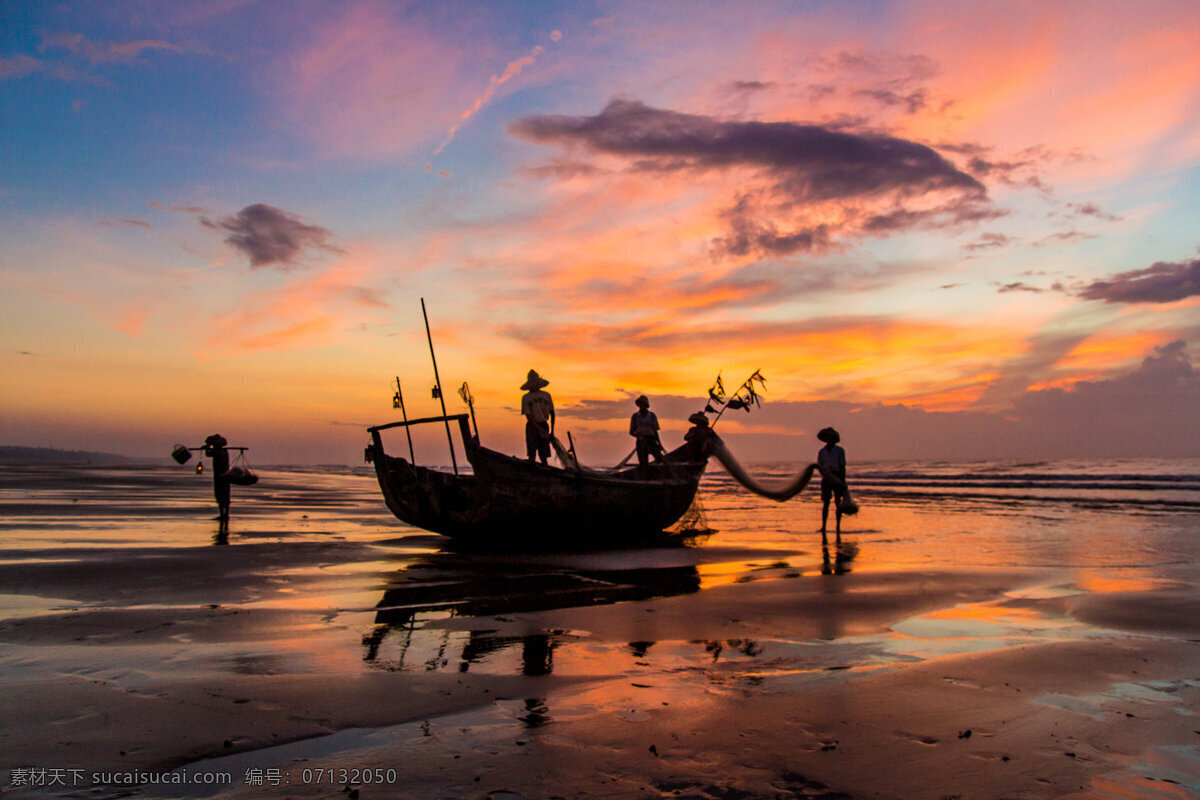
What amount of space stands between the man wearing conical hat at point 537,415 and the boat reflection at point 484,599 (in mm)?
2489

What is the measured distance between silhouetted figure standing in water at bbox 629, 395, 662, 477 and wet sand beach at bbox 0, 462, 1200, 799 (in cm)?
477

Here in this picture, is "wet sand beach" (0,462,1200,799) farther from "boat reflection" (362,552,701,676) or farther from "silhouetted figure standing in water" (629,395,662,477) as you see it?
"silhouetted figure standing in water" (629,395,662,477)

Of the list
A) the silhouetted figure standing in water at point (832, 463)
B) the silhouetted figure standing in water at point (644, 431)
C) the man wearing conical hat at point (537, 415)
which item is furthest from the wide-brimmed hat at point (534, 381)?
the silhouetted figure standing in water at point (832, 463)

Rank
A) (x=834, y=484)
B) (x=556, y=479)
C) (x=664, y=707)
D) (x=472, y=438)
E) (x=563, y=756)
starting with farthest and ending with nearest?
(x=834, y=484) → (x=556, y=479) → (x=472, y=438) → (x=664, y=707) → (x=563, y=756)

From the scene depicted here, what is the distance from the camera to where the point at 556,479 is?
42.1 feet

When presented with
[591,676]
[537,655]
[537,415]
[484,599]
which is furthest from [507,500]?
[591,676]

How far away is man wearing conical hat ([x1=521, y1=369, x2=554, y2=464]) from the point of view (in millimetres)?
13641

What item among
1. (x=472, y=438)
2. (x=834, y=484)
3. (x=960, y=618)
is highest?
(x=472, y=438)

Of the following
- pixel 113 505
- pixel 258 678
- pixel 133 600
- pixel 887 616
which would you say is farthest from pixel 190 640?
pixel 113 505

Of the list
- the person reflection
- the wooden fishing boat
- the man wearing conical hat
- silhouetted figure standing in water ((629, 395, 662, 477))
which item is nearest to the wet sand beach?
the person reflection

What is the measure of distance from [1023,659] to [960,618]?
68.1 inches

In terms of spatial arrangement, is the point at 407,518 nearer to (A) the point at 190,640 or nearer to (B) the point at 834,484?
(A) the point at 190,640

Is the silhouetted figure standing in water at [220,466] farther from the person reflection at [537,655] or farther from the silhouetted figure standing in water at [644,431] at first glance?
the person reflection at [537,655]

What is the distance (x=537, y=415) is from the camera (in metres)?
13.8
